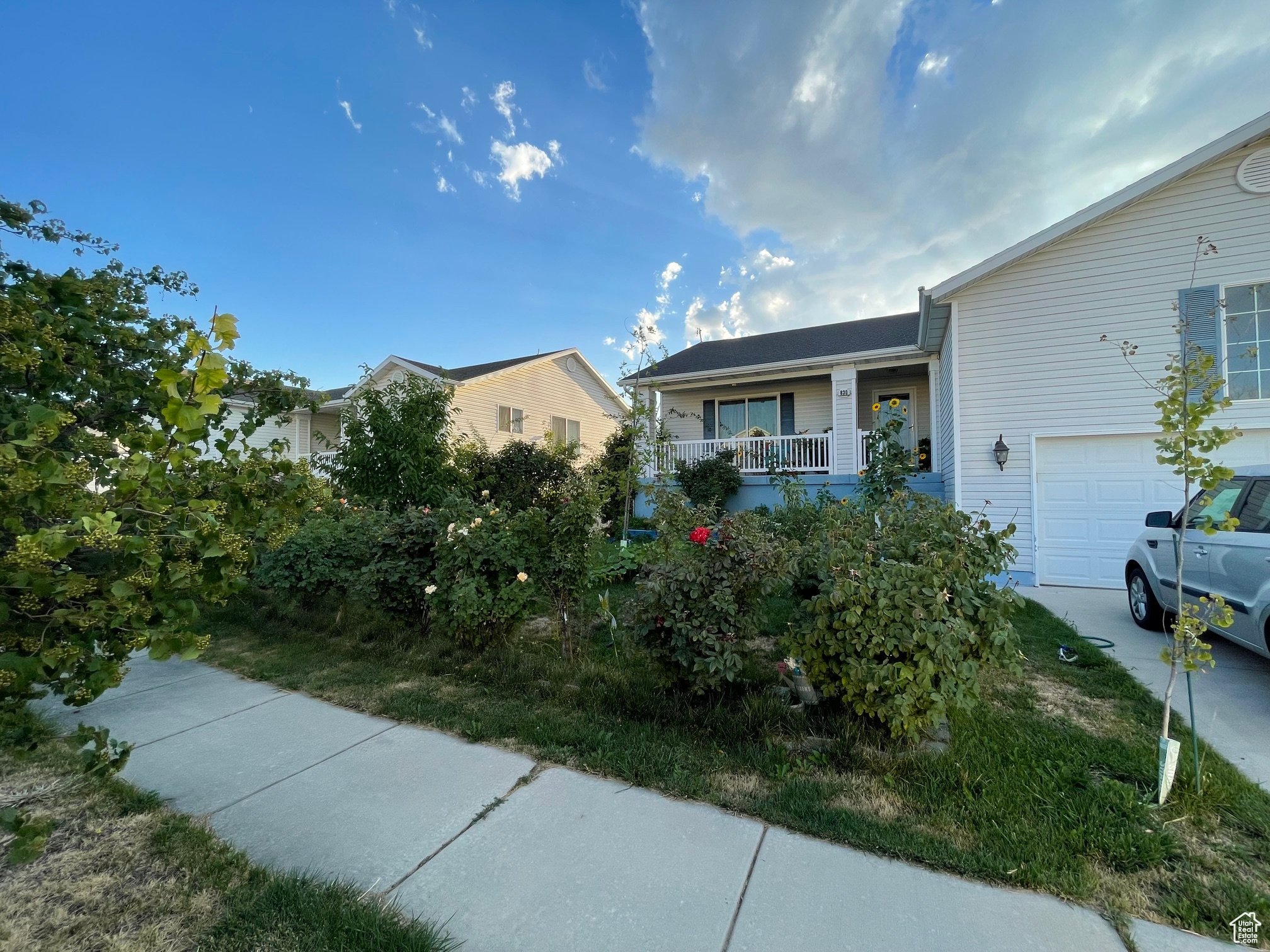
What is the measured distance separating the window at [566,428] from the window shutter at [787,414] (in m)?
7.88

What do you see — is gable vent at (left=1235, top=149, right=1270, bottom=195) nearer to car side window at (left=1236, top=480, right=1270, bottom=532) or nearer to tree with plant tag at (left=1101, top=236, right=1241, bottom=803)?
car side window at (left=1236, top=480, right=1270, bottom=532)

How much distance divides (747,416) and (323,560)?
10742 mm

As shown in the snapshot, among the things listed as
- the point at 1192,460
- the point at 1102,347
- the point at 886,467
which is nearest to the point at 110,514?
the point at 1192,460

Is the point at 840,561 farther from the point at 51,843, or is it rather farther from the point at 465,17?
the point at 465,17

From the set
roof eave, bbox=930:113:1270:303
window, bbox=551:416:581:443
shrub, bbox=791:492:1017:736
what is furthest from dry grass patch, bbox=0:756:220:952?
window, bbox=551:416:581:443

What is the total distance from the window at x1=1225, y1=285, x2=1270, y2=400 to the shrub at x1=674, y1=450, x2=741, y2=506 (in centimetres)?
755

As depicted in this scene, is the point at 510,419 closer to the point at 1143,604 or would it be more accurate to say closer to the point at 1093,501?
the point at 1093,501

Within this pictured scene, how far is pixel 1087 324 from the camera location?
7.74 metres

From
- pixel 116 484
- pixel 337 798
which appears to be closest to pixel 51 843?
pixel 337 798

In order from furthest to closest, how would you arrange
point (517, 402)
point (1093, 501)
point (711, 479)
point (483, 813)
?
point (517, 402), point (711, 479), point (1093, 501), point (483, 813)

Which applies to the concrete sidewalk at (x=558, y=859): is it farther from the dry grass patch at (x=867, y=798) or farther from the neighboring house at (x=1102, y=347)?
the neighboring house at (x=1102, y=347)

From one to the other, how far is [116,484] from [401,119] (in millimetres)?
10111

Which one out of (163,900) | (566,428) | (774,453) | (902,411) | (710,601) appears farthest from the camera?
(566,428)

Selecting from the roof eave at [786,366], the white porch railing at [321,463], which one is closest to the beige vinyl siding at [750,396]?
the roof eave at [786,366]
